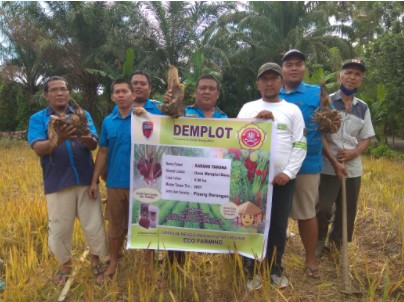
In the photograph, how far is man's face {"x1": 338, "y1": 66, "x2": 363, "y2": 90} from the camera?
3.35 meters

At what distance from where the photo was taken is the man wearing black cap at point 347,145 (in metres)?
3.36

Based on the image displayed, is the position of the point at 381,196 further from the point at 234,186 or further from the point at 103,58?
the point at 103,58

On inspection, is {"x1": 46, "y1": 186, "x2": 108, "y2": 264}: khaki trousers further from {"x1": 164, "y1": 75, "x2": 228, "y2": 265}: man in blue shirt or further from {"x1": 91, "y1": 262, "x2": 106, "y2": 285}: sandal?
{"x1": 164, "y1": 75, "x2": 228, "y2": 265}: man in blue shirt

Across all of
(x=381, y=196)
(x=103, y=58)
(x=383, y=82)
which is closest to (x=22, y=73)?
(x=103, y=58)

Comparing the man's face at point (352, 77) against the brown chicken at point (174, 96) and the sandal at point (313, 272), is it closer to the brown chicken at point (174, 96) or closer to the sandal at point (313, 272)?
the brown chicken at point (174, 96)

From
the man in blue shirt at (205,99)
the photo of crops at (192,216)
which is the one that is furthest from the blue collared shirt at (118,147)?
the man in blue shirt at (205,99)

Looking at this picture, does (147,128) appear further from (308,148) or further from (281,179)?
(308,148)

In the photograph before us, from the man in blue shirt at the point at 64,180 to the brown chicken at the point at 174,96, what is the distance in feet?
2.28

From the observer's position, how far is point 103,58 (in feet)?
56.0

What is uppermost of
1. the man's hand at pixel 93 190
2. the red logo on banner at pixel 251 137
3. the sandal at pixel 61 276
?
the red logo on banner at pixel 251 137

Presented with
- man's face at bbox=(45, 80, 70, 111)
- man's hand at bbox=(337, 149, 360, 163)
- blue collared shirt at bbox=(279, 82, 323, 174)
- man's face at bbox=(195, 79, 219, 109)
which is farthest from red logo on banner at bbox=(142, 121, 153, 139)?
man's hand at bbox=(337, 149, 360, 163)

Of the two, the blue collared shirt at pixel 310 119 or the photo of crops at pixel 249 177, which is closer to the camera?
the photo of crops at pixel 249 177

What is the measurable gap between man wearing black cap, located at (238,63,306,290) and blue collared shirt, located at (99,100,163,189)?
1.03 meters

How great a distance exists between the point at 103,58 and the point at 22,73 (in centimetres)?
516
